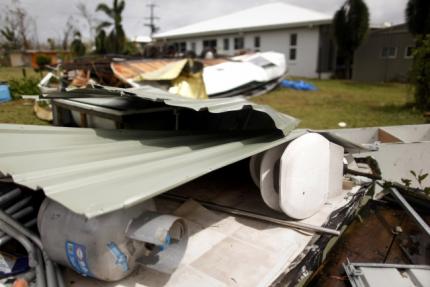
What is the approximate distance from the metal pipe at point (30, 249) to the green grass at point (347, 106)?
6.37m

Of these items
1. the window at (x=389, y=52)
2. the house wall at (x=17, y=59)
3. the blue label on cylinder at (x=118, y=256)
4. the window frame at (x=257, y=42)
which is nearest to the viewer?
the blue label on cylinder at (x=118, y=256)

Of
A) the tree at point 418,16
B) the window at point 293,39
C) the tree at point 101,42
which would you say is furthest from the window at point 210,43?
the tree at point 418,16

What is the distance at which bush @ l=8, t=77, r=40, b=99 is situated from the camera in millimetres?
9655

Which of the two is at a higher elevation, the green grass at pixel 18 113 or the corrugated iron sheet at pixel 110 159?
the corrugated iron sheet at pixel 110 159

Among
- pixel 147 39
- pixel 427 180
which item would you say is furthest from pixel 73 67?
pixel 147 39

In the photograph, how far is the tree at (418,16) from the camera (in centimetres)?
1300

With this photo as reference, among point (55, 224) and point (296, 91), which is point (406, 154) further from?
point (296, 91)

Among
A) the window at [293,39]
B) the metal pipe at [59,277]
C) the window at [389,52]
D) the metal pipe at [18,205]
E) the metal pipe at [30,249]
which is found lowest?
the metal pipe at [59,277]

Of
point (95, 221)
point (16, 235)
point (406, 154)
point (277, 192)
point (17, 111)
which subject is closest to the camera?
point (95, 221)

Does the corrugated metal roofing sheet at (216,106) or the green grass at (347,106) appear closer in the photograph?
the corrugated metal roofing sheet at (216,106)

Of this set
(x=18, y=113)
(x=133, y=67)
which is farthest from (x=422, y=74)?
(x=18, y=113)

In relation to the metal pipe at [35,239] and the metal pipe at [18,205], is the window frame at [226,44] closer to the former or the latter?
A: the metal pipe at [18,205]

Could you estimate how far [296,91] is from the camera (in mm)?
13188

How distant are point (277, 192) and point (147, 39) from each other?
954 inches
